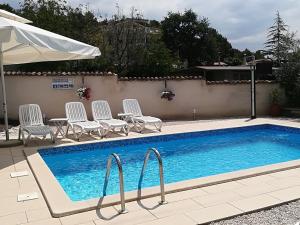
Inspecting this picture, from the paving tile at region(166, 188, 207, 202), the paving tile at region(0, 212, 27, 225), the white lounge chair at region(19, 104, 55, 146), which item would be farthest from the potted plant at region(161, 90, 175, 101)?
the paving tile at region(0, 212, 27, 225)

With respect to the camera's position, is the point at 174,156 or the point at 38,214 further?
the point at 174,156

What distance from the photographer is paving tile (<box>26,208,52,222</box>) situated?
446cm

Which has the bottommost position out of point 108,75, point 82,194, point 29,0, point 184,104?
point 82,194

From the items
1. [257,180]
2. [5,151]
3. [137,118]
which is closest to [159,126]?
[137,118]

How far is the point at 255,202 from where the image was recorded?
4.77 meters

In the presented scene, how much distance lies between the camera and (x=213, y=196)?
5055 mm

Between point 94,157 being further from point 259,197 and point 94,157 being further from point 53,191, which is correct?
point 259,197

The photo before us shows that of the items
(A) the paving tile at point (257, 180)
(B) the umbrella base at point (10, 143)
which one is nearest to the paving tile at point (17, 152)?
Answer: (B) the umbrella base at point (10, 143)

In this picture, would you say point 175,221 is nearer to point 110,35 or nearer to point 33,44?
point 33,44

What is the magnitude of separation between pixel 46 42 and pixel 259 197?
5.51 meters

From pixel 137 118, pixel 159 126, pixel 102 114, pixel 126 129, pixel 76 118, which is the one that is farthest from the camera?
pixel 159 126

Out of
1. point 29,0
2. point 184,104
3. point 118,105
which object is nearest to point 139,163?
point 118,105

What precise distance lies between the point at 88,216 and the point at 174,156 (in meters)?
4.86

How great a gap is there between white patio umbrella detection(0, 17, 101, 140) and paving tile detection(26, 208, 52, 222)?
3565 millimetres
